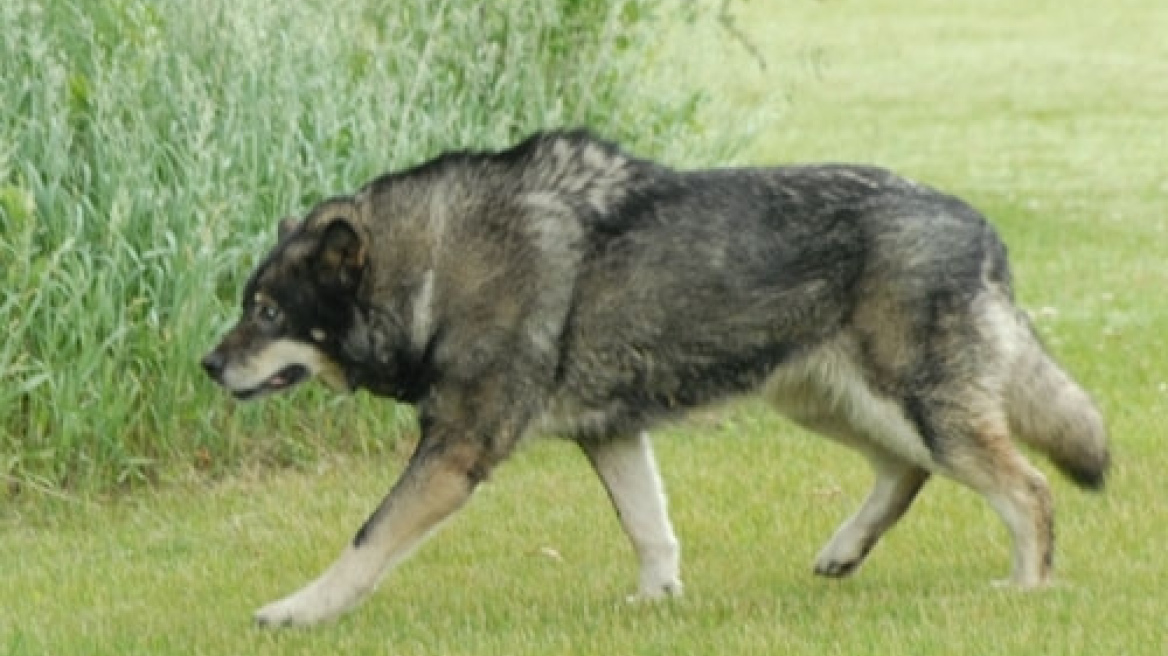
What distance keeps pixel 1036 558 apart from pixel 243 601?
7.96 ft

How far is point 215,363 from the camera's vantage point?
7637 millimetres

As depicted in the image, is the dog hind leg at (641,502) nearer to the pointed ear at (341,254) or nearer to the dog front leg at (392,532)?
the dog front leg at (392,532)

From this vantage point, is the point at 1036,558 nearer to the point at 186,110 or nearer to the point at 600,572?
the point at 600,572

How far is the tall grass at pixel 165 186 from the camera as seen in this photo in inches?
379

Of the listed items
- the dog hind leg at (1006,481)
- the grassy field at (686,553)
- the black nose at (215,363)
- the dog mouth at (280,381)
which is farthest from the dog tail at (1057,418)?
A: the black nose at (215,363)

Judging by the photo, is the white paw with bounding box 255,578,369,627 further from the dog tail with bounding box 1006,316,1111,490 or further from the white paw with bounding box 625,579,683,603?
the dog tail with bounding box 1006,316,1111,490

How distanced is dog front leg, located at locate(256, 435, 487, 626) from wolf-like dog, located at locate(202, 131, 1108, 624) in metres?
0.01

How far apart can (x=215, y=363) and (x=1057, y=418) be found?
2.56 m

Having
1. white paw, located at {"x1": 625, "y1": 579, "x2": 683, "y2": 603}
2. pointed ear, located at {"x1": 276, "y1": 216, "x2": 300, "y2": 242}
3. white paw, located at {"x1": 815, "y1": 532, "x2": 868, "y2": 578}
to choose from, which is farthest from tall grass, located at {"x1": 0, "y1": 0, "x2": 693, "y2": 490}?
white paw, located at {"x1": 815, "y1": 532, "x2": 868, "y2": 578}

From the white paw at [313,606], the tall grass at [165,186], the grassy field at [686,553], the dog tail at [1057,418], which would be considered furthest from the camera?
the tall grass at [165,186]

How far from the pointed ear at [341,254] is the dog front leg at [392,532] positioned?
60cm

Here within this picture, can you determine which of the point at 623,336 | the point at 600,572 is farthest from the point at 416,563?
the point at 623,336

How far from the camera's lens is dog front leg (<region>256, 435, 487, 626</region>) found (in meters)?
7.34

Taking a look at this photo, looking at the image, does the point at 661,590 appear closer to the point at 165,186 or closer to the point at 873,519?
the point at 873,519
